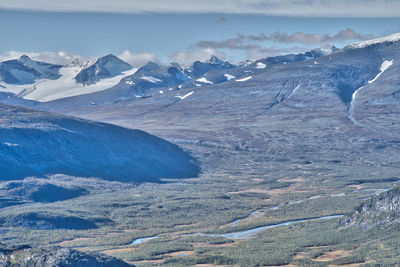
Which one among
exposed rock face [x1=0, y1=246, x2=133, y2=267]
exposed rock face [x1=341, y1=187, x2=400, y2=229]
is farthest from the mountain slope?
exposed rock face [x1=0, y1=246, x2=133, y2=267]

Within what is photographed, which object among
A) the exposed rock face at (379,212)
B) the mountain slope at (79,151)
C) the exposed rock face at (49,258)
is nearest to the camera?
the exposed rock face at (49,258)

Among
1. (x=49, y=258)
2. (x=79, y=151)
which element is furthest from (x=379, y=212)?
(x=79, y=151)

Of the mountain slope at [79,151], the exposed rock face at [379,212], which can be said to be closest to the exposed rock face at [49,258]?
the exposed rock face at [379,212]

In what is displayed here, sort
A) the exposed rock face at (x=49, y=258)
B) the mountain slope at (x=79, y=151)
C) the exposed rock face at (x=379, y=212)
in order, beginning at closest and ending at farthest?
1. the exposed rock face at (x=49, y=258)
2. the exposed rock face at (x=379, y=212)
3. the mountain slope at (x=79, y=151)

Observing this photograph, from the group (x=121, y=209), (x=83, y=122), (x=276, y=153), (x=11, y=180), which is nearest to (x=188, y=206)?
(x=121, y=209)

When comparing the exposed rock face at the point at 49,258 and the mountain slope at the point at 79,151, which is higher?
the exposed rock face at the point at 49,258

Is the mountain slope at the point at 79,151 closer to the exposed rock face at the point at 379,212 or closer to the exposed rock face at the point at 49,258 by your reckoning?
the exposed rock face at the point at 379,212

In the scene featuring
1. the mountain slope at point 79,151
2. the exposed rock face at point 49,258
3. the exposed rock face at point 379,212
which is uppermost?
the exposed rock face at point 49,258
